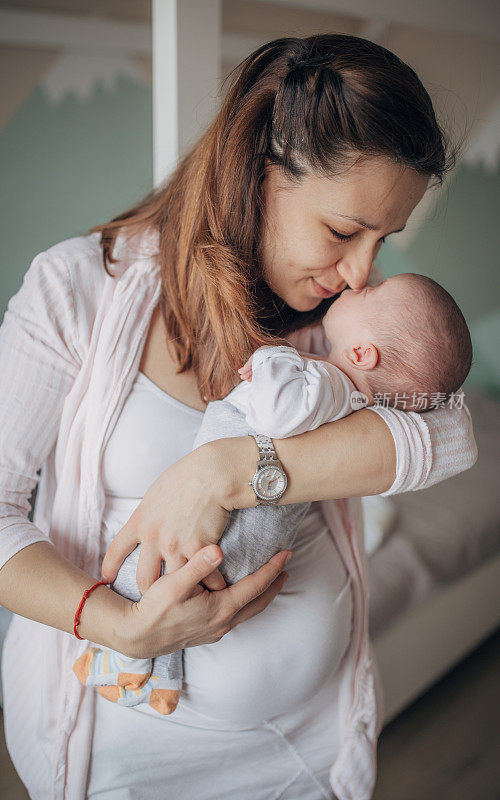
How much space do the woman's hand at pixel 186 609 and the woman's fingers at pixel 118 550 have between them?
6cm

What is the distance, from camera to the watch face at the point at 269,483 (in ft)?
2.58

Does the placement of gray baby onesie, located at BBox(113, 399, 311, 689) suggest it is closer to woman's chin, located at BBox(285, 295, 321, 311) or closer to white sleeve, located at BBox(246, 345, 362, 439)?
white sleeve, located at BBox(246, 345, 362, 439)

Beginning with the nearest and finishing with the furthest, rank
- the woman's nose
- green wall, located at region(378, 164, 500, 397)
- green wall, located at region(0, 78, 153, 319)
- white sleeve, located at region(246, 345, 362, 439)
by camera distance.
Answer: white sleeve, located at region(246, 345, 362, 439) < the woman's nose < green wall, located at region(0, 78, 153, 319) < green wall, located at region(378, 164, 500, 397)

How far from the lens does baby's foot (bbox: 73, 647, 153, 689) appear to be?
2.74 feet

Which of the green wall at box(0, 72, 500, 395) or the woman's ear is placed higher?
the green wall at box(0, 72, 500, 395)

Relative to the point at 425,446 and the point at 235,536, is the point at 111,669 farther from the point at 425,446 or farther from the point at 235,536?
the point at 425,446

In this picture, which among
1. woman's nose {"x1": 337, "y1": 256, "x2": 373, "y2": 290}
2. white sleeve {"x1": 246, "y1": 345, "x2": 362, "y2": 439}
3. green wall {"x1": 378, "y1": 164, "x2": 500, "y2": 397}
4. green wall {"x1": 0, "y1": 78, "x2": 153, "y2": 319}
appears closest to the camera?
white sleeve {"x1": 246, "y1": 345, "x2": 362, "y2": 439}

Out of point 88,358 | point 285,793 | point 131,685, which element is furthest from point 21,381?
point 285,793

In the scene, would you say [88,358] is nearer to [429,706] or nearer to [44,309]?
[44,309]

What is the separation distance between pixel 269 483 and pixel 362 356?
0.25 metres

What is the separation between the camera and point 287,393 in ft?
2.45

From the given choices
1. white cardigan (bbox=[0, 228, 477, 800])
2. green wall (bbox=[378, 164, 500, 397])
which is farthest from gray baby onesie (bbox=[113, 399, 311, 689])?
green wall (bbox=[378, 164, 500, 397])

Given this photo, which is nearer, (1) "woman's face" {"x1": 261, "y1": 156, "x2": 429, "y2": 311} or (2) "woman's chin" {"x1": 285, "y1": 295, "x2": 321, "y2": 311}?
(1) "woman's face" {"x1": 261, "y1": 156, "x2": 429, "y2": 311}

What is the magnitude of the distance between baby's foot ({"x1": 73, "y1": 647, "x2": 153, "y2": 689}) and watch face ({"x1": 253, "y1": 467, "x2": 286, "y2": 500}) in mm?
288
